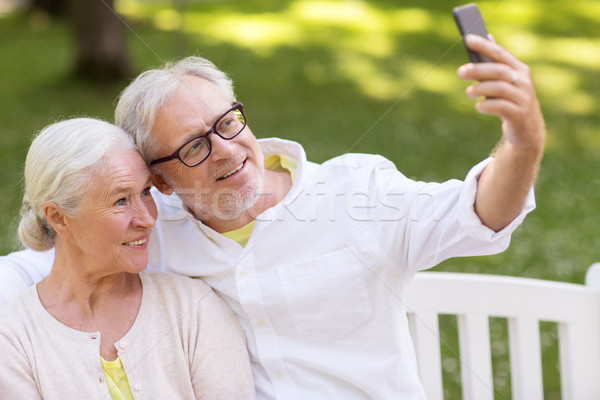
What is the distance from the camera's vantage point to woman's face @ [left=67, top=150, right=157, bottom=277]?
2258mm

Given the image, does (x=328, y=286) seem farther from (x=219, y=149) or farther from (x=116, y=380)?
(x=116, y=380)

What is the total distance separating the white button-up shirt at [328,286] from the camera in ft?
7.78

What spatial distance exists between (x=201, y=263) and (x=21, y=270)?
629 mm

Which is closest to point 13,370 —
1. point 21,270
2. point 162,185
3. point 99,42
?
point 21,270

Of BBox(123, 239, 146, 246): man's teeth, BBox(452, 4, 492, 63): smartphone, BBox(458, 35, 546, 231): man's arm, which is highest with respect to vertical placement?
BBox(452, 4, 492, 63): smartphone

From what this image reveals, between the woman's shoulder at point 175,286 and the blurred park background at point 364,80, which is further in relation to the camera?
the blurred park background at point 364,80

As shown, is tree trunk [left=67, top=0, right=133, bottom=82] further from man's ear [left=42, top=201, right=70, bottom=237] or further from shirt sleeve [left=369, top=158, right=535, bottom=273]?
shirt sleeve [left=369, top=158, right=535, bottom=273]

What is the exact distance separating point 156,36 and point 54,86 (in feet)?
7.39

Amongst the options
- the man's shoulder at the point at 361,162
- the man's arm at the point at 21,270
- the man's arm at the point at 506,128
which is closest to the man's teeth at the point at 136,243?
the man's arm at the point at 21,270

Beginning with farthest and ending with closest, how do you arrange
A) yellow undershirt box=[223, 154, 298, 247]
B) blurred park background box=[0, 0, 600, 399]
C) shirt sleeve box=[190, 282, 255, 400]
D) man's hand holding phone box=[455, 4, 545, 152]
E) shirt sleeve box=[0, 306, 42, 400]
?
1. blurred park background box=[0, 0, 600, 399]
2. yellow undershirt box=[223, 154, 298, 247]
3. shirt sleeve box=[190, 282, 255, 400]
4. shirt sleeve box=[0, 306, 42, 400]
5. man's hand holding phone box=[455, 4, 545, 152]

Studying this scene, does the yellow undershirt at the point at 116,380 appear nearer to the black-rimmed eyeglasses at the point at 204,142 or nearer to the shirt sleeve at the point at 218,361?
the shirt sleeve at the point at 218,361

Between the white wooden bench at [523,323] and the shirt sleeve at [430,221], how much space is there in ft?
0.99

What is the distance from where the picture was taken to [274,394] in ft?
7.96

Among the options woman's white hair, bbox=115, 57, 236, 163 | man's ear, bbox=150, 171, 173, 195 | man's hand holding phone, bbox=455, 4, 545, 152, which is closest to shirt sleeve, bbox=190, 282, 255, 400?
man's ear, bbox=150, 171, 173, 195
